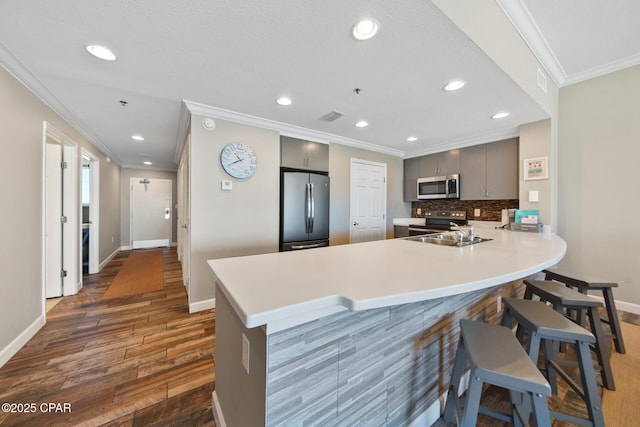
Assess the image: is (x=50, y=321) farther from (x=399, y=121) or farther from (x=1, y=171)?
(x=399, y=121)

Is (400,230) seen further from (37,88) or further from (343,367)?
(37,88)

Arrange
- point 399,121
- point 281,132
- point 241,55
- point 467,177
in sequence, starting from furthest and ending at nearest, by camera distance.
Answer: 1. point 467,177
2. point 281,132
3. point 399,121
4. point 241,55

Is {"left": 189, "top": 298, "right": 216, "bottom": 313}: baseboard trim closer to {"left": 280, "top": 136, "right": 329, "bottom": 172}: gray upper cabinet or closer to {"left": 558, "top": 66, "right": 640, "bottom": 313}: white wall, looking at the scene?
{"left": 280, "top": 136, "right": 329, "bottom": 172}: gray upper cabinet

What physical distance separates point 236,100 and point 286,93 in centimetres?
55

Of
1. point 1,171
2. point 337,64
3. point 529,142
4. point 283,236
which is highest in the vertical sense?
point 337,64

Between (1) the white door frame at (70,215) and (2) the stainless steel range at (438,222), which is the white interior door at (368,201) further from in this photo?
(1) the white door frame at (70,215)

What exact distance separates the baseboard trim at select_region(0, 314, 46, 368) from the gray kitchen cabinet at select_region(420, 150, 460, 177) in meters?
5.36

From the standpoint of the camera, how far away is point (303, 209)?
332cm

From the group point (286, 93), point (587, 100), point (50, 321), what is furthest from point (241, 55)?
point (587, 100)

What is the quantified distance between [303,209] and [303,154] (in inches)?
31.8

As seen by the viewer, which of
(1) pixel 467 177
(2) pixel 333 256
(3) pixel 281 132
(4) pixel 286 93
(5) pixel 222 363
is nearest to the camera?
(5) pixel 222 363

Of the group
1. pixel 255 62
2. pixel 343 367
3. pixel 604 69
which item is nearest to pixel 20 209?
pixel 255 62

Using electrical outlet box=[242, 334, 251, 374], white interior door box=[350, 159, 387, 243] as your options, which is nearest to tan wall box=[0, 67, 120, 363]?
electrical outlet box=[242, 334, 251, 374]

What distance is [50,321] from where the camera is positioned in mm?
2412
